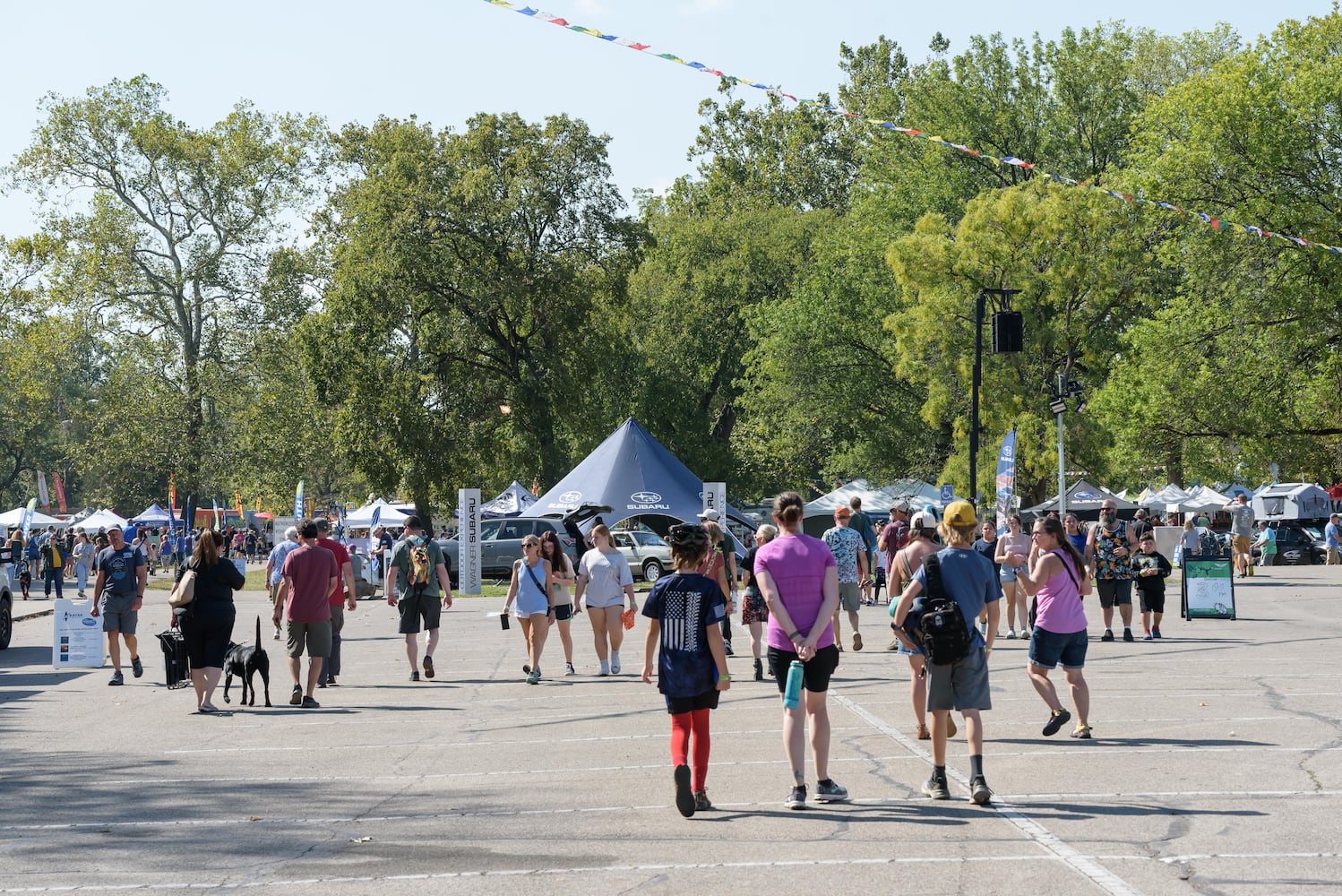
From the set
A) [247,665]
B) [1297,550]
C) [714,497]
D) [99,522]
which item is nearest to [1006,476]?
[714,497]

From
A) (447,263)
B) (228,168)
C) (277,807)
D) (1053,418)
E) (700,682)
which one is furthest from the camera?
(228,168)

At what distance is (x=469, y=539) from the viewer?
115ft

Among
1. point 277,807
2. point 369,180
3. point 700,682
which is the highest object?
point 369,180

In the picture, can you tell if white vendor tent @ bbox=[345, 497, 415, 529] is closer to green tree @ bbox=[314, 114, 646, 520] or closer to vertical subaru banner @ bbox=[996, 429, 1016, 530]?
green tree @ bbox=[314, 114, 646, 520]

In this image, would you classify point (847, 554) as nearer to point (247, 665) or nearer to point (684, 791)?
point (247, 665)

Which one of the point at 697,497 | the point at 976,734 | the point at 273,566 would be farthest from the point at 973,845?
the point at 697,497

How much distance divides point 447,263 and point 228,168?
1671 cm

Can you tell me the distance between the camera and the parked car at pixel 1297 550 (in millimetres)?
43500

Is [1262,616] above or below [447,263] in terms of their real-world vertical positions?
below

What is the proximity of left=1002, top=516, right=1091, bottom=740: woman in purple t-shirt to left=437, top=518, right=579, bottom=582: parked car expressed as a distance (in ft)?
91.8

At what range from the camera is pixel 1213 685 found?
544 inches

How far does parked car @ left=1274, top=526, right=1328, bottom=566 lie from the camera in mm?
43500

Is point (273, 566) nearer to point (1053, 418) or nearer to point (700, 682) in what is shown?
point (700, 682)

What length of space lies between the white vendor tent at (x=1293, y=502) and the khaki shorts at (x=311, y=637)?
43.5 metres
